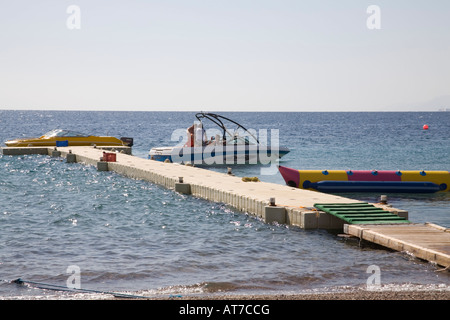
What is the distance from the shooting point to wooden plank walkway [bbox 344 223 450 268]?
44.8 feet

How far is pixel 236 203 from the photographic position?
70.6 feet

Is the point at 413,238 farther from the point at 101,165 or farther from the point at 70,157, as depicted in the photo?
the point at 70,157

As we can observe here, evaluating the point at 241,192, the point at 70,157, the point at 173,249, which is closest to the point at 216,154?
the point at 70,157

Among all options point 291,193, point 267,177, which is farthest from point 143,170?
point 291,193

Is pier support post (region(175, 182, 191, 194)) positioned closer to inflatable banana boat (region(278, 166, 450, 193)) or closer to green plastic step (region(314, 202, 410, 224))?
inflatable banana boat (region(278, 166, 450, 193))

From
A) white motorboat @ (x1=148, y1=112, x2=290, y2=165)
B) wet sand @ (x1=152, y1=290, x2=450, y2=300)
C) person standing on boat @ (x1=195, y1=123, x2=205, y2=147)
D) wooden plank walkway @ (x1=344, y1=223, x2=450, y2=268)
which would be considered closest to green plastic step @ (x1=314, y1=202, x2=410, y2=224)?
wooden plank walkway @ (x1=344, y1=223, x2=450, y2=268)

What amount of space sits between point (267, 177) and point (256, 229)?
17.0 m

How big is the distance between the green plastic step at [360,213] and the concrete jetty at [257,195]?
1.01 ft

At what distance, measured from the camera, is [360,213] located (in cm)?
1780

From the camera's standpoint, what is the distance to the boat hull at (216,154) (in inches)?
1496

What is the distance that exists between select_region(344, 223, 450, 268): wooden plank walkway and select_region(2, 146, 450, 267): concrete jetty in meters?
0.02

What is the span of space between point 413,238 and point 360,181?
1245 centimetres

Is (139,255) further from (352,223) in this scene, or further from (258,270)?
(352,223)
